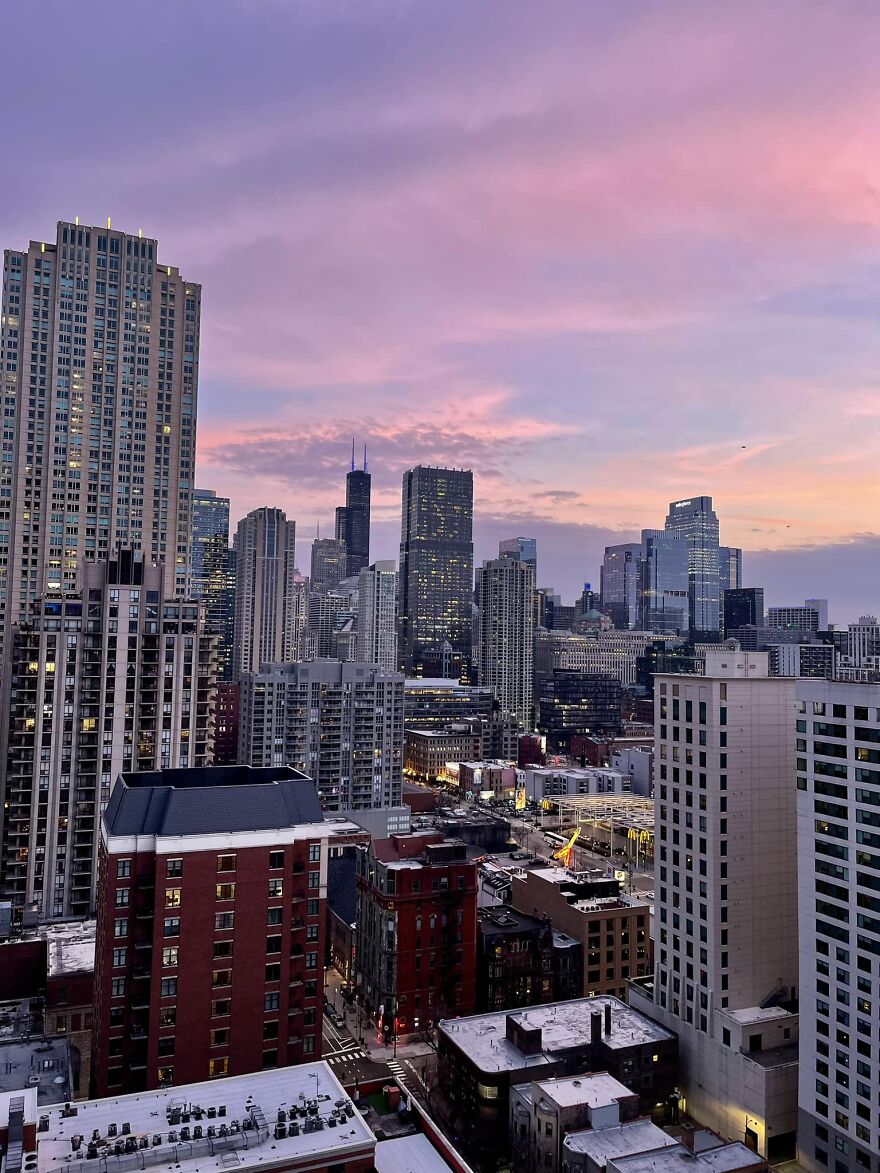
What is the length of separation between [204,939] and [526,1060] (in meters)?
38.1

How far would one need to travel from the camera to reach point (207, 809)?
83.3 metres

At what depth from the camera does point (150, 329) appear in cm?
19438

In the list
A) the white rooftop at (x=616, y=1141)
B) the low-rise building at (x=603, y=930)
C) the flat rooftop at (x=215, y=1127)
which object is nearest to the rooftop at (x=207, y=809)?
the flat rooftop at (x=215, y=1127)

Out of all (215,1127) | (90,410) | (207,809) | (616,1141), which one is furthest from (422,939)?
(90,410)

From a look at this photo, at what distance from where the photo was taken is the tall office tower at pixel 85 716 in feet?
469

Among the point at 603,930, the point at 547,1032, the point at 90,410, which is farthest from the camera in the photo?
the point at 90,410

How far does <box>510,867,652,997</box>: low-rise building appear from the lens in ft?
407

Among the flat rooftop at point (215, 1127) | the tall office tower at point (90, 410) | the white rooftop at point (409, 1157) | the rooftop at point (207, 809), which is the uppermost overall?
the tall office tower at point (90, 410)

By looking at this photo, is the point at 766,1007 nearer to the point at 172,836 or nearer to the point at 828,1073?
the point at 828,1073

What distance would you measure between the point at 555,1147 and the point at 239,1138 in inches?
1387

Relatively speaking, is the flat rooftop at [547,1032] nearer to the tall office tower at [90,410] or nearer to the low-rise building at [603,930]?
the low-rise building at [603,930]

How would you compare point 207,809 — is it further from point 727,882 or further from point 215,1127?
point 727,882

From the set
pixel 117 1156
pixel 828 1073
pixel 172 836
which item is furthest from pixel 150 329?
pixel 828 1073

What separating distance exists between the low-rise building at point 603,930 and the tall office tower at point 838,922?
42215 mm
